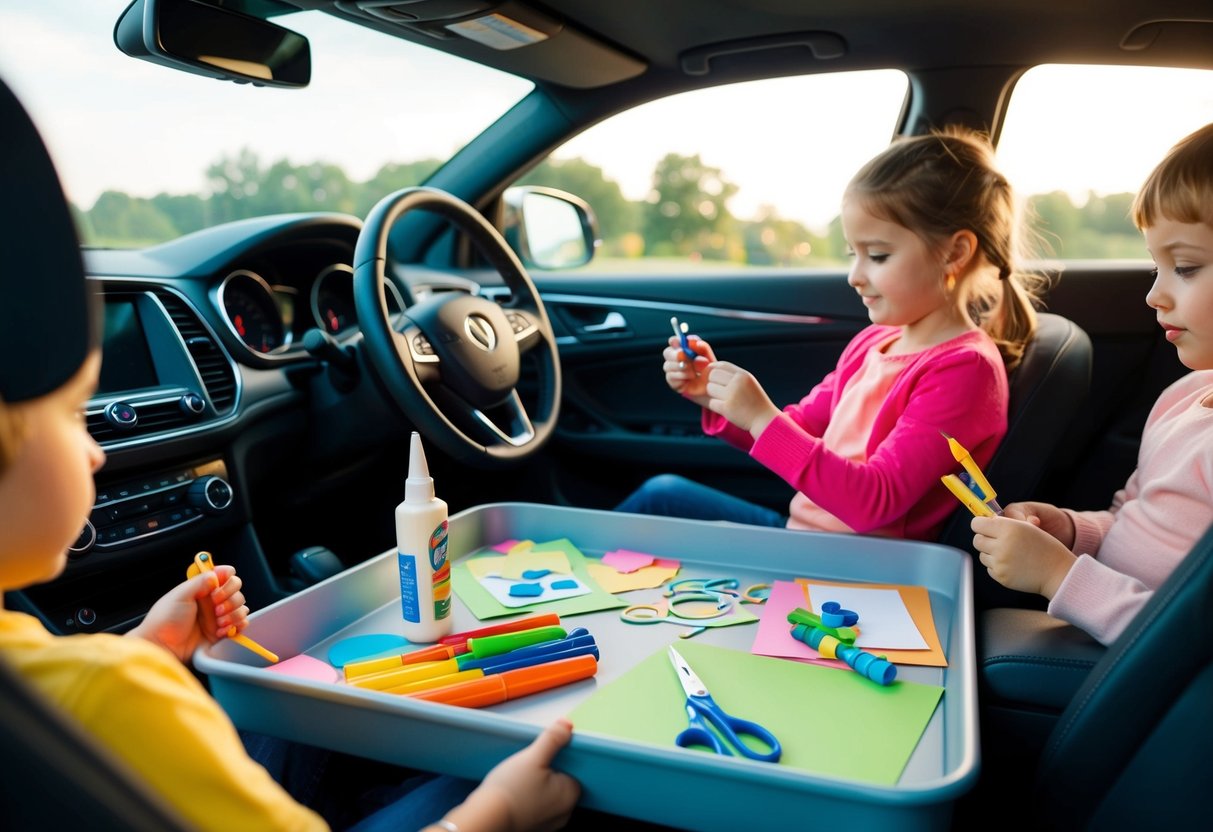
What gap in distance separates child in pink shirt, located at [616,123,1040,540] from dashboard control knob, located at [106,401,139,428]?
2.88 ft

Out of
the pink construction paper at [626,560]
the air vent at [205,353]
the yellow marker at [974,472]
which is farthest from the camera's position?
the air vent at [205,353]

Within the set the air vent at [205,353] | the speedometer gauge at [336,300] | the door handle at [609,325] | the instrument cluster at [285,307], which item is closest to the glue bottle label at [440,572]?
the air vent at [205,353]

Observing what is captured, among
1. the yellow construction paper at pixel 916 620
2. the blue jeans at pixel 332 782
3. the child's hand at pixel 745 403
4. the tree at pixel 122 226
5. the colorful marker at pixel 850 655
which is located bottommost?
the blue jeans at pixel 332 782

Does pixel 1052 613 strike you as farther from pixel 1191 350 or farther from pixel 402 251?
pixel 402 251

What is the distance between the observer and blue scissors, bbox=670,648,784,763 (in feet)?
2.75

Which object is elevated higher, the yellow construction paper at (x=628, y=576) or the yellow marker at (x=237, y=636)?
the yellow marker at (x=237, y=636)

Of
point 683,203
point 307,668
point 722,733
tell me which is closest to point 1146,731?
point 722,733

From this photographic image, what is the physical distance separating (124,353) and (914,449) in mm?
1317

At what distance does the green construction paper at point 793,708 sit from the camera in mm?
843

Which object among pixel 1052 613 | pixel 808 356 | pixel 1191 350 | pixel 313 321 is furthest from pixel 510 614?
pixel 808 356

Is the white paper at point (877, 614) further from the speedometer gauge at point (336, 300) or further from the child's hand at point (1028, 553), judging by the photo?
the speedometer gauge at point (336, 300)

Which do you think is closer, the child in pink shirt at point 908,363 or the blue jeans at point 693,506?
the child in pink shirt at point 908,363

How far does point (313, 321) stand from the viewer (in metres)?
2.19

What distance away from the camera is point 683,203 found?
311 inches
